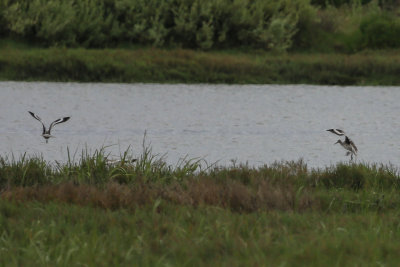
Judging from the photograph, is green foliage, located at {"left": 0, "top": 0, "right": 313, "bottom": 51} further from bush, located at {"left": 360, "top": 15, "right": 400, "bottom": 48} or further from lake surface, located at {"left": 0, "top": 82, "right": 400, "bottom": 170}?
lake surface, located at {"left": 0, "top": 82, "right": 400, "bottom": 170}

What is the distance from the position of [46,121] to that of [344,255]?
13.2 metres

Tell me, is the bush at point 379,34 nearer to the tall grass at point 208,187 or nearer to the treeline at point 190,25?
the treeline at point 190,25

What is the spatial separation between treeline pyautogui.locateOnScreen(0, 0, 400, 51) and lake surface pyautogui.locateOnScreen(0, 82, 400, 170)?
4642 millimetres

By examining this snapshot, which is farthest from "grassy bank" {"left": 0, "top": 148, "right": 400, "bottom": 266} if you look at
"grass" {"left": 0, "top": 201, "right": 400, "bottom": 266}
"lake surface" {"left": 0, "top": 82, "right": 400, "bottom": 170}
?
"lake surface" {"left": 0, "top": 82, "right": 400, "bottom": 170}

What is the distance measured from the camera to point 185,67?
86.7ft

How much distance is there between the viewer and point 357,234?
6555 millimetres

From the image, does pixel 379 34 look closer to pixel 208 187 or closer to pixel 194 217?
pixel 208 187

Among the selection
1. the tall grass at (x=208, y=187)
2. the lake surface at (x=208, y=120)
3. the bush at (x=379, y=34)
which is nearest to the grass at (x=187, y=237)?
the tall grass at (x=208, y=187)

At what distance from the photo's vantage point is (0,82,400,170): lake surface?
14.8 m

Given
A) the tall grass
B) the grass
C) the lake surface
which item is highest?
the grass

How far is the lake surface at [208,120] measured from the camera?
48.7 feet

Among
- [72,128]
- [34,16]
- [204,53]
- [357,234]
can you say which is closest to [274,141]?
[72,128]

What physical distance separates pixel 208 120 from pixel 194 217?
11.9 meters

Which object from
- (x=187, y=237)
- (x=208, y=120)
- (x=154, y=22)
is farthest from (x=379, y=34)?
(x=187, y=237)
